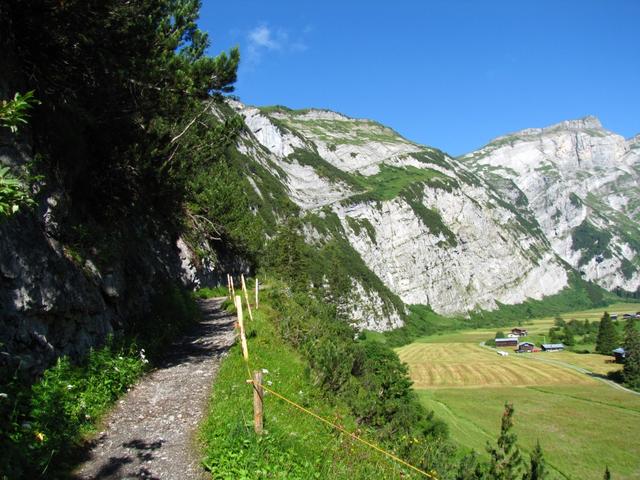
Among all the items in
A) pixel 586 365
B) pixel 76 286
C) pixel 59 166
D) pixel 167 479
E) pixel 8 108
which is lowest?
pixel 586 365

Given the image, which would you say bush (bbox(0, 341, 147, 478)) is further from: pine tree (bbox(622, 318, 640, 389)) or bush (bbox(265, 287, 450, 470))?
pine tree (bbox(622, 318, 640, 389))

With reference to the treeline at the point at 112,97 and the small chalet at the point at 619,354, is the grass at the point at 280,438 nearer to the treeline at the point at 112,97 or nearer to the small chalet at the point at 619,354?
the treeline at the point at 112,97

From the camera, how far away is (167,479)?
8.83 metres

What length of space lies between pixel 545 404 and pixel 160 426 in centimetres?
7450

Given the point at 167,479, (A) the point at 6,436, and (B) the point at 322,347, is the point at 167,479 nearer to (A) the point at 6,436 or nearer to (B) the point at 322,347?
(A) the point at 6,436

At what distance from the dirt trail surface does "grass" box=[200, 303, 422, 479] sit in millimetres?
463

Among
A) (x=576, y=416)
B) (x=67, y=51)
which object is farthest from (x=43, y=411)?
(x=576, y=416)

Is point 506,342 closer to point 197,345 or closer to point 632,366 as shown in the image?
point 632,366

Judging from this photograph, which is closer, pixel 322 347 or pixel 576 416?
pixel 322 347

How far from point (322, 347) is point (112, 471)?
35.0 feet

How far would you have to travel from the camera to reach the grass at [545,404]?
47250 mm

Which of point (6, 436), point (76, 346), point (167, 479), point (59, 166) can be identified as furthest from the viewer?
point (59, 166)

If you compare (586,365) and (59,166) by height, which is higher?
(59,166)

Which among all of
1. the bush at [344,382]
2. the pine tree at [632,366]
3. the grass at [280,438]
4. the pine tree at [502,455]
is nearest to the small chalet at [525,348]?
the pine tree at [632,366]
